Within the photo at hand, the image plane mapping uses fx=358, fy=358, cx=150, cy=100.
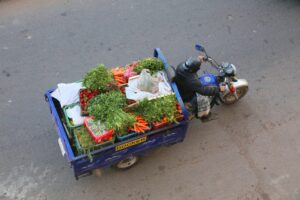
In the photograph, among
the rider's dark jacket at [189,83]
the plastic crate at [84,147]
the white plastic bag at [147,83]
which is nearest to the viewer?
the plastic crate at [84,147]

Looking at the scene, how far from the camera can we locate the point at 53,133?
20.9ft

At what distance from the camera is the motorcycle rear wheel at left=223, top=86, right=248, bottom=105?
21.8 ft

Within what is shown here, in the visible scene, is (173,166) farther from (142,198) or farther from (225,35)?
(225,35)

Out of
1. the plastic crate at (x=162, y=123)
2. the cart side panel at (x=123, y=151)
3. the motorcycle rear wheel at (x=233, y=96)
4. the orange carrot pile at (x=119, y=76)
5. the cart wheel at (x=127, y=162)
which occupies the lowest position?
the cart wheel at (x=127, y=162)

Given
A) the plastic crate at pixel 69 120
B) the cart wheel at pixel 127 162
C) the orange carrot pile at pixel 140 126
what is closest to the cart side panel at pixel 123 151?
the orange carrot pile at pixel 140 126

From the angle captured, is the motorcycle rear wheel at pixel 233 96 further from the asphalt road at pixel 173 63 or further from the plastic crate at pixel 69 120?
the plastic crate at pixel 69 120

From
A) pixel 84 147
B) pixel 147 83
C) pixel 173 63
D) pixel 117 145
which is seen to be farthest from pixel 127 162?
pixel 173 63

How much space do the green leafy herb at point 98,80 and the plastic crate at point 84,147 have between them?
642mm

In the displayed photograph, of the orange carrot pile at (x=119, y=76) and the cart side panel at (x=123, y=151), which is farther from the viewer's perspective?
the orange carrot pile at (x=119, y=76)

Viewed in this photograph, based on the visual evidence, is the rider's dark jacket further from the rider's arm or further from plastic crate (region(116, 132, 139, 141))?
plastic crate (region(116, 132, 139, 141))

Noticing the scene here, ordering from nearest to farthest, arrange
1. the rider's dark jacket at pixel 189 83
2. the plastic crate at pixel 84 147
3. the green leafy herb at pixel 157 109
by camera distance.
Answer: the plastic crate at pixel 84 147 < the green leafy herb at pixel 157 109 < the rider's dark jacket at pixel 189 83

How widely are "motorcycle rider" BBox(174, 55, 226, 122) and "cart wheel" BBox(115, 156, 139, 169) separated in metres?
1.26

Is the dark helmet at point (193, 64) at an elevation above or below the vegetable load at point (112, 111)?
above

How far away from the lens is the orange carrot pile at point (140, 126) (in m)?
5.09
